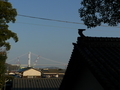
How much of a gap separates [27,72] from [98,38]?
130 ft

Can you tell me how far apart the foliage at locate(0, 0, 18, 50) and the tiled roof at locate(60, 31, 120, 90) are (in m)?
4.07

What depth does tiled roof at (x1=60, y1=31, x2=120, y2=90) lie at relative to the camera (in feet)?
18.0

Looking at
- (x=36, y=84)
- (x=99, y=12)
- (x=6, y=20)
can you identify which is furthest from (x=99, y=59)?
(x=36, y=84)

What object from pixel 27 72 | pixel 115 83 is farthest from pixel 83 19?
pixel 27 72

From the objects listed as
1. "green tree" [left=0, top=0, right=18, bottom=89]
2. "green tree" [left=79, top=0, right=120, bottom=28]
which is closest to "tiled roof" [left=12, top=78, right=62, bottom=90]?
"green tree" [left=0, top=0, right=18, bottom=89]

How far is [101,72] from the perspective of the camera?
579 centimetres

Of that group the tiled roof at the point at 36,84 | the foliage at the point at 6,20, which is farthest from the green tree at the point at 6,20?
the tiled roof at the point at 36,84

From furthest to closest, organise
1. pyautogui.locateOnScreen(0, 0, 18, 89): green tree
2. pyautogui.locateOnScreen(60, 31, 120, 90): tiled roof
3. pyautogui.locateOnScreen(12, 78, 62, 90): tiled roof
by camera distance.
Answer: pyautogui.locateOnScreen(12, 78, 62, 90): tiled roof, pyautogui.locateOnScreen(0, 0, 18, 89): green tree, pyautogui.locateOnScreen(60, 31, 120, 90): tiled roof

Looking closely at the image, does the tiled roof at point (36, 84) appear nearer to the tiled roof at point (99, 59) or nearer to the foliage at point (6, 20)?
the foliage at point (6, 20)

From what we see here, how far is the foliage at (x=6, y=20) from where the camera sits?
10070 millimetres

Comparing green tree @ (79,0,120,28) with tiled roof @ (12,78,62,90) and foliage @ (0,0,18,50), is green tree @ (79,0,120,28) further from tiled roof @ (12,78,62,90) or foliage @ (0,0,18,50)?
tiled roof @ (12,78,62,90)

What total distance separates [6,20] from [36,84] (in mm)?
11826

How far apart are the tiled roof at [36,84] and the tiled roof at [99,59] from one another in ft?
38.6

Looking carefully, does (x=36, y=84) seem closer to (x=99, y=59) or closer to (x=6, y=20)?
(x=6, y=20)
